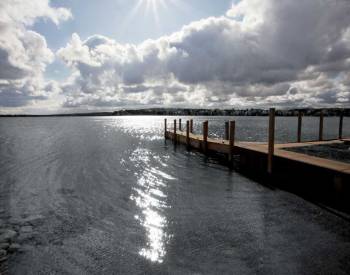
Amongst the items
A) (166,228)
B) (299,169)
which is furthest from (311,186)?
(166,228)

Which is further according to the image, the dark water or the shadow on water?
the shadow on water

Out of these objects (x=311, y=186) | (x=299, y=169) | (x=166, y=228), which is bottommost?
(x=166, y=228)

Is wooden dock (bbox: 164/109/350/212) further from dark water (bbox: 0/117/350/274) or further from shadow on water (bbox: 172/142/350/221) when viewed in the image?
dark water (bbox: 0/117/350/274)

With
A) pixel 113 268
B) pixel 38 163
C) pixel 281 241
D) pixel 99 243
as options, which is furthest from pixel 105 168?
pixel 281 241

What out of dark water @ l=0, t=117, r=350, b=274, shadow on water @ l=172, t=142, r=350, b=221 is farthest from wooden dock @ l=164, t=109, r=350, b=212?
dark water @ l=0, t=117, r=350, b=274

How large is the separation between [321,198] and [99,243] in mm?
8769

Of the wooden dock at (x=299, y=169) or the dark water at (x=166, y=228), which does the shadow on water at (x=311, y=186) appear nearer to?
the wooden dock at (x=299, y=169)

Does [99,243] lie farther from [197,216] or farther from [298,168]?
[298,168]

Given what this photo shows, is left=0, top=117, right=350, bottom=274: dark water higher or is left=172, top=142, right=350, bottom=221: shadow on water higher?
left=172, top=142, right=350, bottom=221: shadow on water

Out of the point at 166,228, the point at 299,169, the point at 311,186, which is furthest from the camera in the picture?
the point at 299,169

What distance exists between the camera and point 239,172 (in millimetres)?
15305

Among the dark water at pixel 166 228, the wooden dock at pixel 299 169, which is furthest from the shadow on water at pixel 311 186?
the dark water at pixel 166 228

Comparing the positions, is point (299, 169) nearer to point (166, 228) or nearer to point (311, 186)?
point (311, 186)

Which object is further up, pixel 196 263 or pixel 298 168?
pixel 298 168
